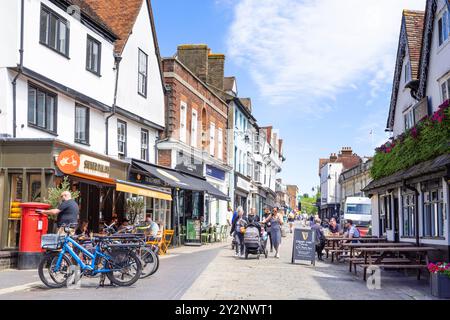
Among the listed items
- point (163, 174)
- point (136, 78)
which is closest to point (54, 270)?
point (163, 174)

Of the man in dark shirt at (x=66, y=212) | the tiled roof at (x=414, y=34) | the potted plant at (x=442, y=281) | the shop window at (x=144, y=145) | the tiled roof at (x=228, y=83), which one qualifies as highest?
the tiled roof at (x=228, y=83)

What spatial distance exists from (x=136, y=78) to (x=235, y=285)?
44.6ft

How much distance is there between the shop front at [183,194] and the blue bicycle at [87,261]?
10170mm

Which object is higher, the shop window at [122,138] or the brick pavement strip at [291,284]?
the shop window at [122,138]

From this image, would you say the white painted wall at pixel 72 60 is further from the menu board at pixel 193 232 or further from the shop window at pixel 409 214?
the shop window at pixel 409 214

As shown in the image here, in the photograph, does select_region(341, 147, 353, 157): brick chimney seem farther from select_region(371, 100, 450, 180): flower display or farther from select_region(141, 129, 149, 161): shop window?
select_region(141, 129, 149, 161): shop window

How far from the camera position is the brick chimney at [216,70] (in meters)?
40.7

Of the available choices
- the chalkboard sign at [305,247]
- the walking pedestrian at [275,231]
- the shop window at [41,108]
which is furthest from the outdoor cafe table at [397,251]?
the shop window at [41,108]

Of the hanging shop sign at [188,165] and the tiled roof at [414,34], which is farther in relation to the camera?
the hanging shop sign at [188,165]

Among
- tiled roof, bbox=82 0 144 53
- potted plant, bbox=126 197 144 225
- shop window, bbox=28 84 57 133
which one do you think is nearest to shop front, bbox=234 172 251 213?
potted plant, bbox=126 197 144 225

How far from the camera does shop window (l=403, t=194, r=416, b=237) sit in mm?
18708
